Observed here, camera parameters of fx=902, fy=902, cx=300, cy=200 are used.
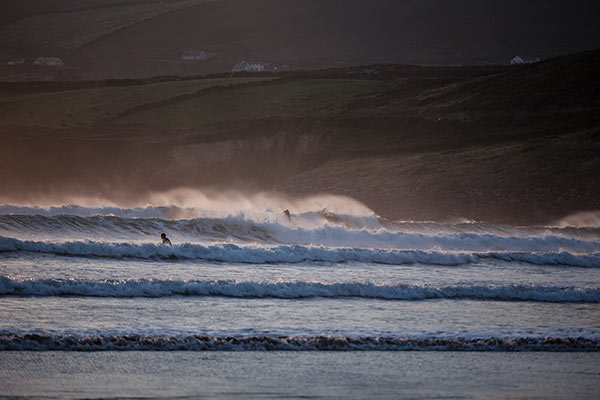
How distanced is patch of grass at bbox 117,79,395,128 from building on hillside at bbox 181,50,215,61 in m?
91.0

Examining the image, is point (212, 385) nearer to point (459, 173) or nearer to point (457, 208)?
point (457, 208)

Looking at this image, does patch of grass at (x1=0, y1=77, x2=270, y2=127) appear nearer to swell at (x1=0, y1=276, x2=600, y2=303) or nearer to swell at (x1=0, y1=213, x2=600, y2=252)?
swell at (x1=0, y1=213, x2=600, y2=252)

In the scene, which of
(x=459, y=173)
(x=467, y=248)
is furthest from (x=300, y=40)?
(x=467, y=248)

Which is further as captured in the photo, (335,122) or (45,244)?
(335,122)

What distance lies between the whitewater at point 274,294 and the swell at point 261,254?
4 centimetres

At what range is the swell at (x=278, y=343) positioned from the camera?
14.8 m

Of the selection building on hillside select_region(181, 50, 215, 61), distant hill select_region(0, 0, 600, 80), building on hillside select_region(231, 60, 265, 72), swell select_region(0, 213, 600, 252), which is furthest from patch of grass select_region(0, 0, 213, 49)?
swell select_region(0, 213, 600, 252)

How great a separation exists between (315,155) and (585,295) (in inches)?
1817

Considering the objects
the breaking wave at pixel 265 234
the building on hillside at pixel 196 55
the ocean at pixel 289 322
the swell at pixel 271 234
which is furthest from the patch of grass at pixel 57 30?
the ocean at pixel 289 322

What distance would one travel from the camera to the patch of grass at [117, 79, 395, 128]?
7656 centimetres

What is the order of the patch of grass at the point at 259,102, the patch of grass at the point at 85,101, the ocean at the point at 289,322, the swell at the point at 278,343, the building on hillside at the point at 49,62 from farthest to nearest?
the building on hillside at the point at 49,62 < the patch of grass at the point at 85,101 < the patch of grass at the point at 259,102 < the swell at the point at 278,343 < the ocean at the point at 289,322

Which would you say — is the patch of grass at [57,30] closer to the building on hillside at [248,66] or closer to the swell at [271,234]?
the building on hillside at [248,66]

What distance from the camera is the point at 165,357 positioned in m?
14.4

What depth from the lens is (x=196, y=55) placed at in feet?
585
